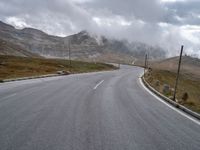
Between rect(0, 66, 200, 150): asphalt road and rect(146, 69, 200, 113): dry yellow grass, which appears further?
rect(146, 69, 200, 113): dry yellow grass

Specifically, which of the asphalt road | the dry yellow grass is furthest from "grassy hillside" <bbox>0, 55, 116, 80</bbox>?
the asphalt road

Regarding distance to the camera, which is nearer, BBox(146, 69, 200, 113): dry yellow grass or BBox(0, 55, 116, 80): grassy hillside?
BBox(146, 69, 200, 113): dry yellow grass

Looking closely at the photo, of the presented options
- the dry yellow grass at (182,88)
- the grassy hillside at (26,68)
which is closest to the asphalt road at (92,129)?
the dry yellow grass at (182,88)

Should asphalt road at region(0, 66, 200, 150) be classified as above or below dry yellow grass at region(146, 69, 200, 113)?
above

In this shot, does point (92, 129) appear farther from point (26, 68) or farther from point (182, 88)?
point (26, 68)

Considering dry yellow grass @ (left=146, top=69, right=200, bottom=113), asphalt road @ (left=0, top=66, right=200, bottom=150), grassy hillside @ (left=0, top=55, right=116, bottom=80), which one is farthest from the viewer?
grassy hillside @ (left=0, top=55, right=116, bottom=80)

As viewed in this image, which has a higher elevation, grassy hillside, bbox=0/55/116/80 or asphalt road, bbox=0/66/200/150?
asphalt road, bbox=0/66/200/150

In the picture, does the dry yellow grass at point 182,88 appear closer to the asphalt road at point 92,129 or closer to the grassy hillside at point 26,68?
the asphalt road at point 92,129

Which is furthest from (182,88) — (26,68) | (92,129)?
(92,129)

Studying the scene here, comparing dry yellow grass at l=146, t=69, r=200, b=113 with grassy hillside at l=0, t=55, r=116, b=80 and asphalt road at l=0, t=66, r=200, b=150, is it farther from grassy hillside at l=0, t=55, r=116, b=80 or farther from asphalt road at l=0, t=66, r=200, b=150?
grassy hillside at l=0, t=55, r=116, b=80

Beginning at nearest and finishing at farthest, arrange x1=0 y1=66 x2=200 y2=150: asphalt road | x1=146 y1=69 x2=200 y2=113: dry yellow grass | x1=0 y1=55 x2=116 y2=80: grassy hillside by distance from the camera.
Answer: x1=0 y1=66 x2=200 y2=150: asphalt road
x1=146 y1=69 x2=200 y2=113: dry yellow grass
x1=0 y1=55 x2=116 y2=80: grassy hillside

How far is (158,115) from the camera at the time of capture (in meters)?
10.7

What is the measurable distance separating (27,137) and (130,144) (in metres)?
2.32

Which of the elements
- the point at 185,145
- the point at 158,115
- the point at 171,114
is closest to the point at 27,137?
the point at 185,145
